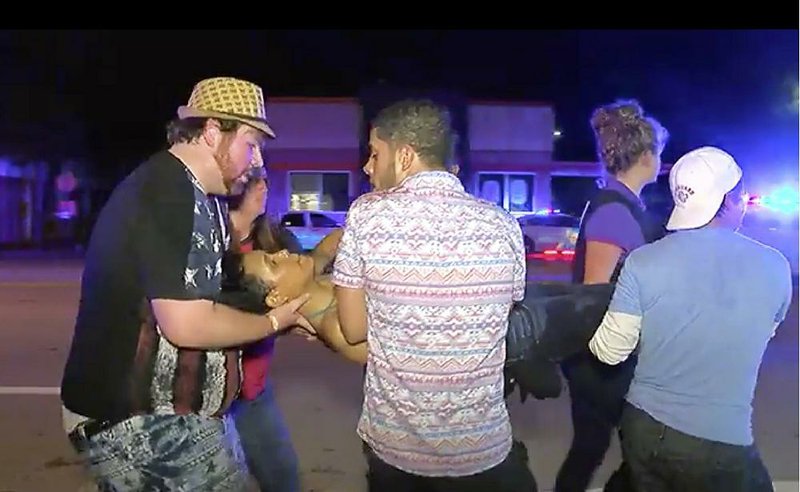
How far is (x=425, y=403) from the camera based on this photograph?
2471mm

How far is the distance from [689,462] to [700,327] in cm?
38

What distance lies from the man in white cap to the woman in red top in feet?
4.92

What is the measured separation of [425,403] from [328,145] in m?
27.4

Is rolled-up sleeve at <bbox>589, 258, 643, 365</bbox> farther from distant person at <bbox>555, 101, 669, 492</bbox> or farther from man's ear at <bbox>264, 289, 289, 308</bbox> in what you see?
man's ear at <bbox>264, 289, 289, 308</bbox>

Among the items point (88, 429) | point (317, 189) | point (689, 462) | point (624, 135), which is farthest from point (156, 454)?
point (317, 189)

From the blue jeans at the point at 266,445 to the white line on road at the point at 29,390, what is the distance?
4.58 m

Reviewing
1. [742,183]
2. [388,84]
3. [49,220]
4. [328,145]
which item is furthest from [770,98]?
[742,183]

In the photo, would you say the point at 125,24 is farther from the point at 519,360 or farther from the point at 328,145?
the point at 328,145

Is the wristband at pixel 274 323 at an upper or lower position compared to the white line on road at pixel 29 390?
upper

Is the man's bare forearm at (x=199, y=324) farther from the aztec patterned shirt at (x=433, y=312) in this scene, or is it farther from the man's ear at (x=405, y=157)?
the man's ear at (x=405, y=157)

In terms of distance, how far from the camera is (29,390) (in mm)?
7965

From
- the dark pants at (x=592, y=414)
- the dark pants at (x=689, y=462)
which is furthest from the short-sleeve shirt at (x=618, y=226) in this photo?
the dark pants at (x=689, y=462)

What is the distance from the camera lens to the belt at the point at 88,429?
2.56 meters

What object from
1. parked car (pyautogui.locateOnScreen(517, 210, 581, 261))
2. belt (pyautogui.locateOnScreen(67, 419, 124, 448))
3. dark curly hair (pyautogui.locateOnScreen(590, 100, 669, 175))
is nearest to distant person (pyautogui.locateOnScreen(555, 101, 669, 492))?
dark curly hair (pyautogui.locateOnScreen(590, 100, 669, 175))
